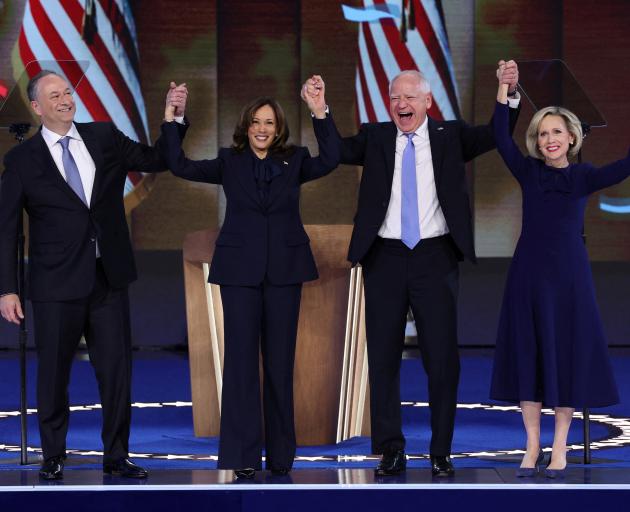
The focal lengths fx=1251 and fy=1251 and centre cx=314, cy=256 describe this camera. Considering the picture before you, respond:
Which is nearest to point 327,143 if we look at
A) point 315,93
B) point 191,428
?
point 315,93

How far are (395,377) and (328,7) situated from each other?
550 centimetres

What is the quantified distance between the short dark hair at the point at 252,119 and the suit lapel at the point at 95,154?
49 cm

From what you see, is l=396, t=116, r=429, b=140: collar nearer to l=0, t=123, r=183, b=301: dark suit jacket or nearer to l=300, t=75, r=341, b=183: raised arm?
l=300, t=75, r=341, b=183: raised arm

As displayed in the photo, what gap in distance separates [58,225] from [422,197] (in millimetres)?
1296

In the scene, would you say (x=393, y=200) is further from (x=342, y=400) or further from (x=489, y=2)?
(x=489, y=2)

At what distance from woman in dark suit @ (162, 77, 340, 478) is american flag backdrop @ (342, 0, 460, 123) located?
4916mm

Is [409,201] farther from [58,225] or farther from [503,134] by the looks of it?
[58,225]

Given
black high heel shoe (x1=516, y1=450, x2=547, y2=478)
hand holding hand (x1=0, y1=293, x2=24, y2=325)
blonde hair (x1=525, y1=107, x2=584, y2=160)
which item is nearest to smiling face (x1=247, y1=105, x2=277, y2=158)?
blonde hair (x1=525, y1=107, x2=584, y2=160)

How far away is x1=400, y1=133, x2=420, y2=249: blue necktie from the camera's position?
442 cm

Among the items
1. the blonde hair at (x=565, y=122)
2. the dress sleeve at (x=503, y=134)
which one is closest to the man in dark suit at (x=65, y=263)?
the dress sleeve at (x=503, y=134)

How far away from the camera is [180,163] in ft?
14.6

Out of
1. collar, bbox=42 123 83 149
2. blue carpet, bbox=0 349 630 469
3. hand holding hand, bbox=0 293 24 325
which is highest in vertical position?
collar, bbox=42 123 83 149

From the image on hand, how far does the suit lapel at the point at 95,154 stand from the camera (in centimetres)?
445

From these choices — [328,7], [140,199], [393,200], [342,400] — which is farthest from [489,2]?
[393,200]
